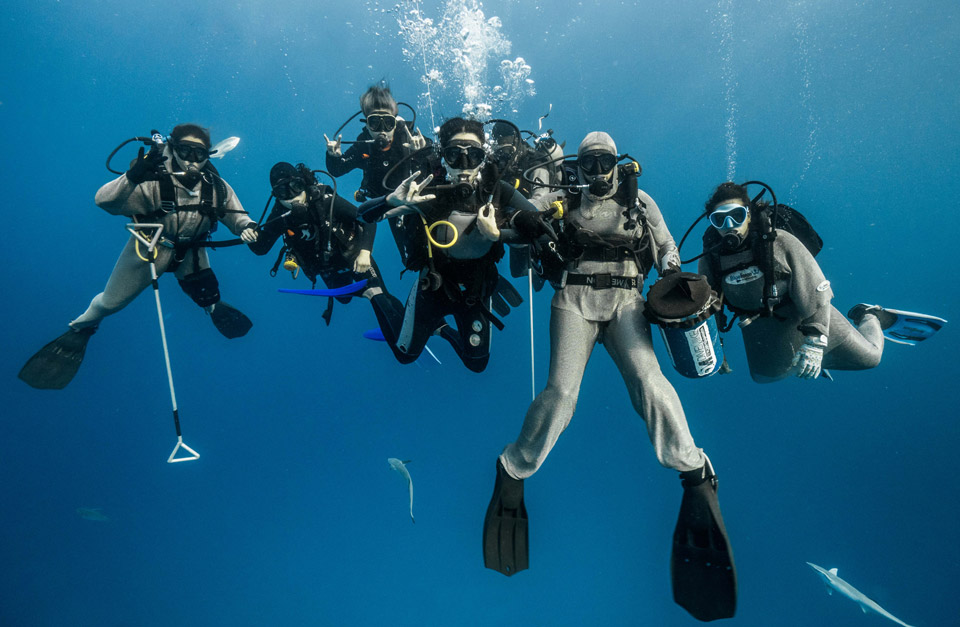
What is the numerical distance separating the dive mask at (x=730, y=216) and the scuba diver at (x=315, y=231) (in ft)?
12.1

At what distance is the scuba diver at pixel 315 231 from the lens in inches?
219

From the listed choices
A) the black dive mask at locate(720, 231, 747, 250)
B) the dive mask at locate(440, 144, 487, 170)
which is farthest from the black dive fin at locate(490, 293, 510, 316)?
the dive mask at locate(440, 144, 487, 170)

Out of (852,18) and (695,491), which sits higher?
(852,18)

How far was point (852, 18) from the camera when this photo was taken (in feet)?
86.6

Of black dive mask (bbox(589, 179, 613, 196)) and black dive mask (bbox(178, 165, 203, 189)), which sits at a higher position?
black dive mask (bbox(178, 165, 203, 189))

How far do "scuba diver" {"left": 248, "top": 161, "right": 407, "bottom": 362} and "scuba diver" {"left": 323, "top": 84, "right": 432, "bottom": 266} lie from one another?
613mm

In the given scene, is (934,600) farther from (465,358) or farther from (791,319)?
(465,358)

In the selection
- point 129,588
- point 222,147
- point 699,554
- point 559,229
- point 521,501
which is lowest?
point 129,588

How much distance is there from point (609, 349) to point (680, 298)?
0.86 m

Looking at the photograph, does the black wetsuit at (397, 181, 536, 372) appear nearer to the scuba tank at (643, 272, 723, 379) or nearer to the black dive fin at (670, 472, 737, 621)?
the scuba tank at (643, 272, 723, 379)

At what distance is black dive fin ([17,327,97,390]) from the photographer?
6.53m

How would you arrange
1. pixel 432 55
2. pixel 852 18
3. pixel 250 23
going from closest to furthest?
pixel 432 55, pixel 852 18, pixel 250 23

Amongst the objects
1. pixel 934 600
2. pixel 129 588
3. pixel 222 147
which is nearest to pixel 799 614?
pixel 934 600

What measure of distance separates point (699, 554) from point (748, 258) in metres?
2.94
